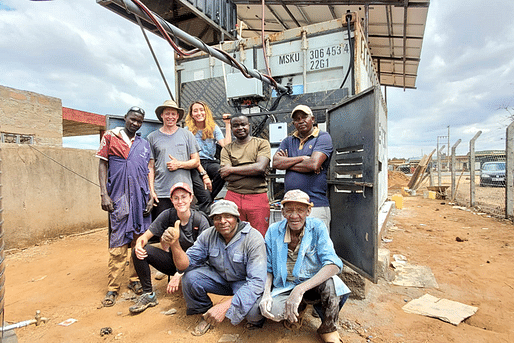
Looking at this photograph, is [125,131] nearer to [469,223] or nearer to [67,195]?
[67,195]

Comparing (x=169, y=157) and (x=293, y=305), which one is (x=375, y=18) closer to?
(x=169, y=157)

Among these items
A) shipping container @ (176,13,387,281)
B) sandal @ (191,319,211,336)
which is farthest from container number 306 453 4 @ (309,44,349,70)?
sandal @ (191,319,211,336)

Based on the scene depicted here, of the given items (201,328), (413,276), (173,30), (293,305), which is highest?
(173,30)

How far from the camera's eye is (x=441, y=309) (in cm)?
303

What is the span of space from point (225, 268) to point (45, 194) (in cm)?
503

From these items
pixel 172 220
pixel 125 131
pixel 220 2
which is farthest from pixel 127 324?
pixel 220 2

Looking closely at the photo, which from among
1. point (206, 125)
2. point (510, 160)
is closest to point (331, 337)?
point (206, 125)

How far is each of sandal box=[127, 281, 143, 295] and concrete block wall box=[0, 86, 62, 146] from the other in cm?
727

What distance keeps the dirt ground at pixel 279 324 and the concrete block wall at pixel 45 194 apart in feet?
1.24

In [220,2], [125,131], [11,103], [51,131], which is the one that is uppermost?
[220,2]

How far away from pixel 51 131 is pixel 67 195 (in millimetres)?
4391

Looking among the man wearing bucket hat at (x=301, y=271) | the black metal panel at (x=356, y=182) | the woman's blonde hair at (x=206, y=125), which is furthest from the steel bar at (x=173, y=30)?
the man wearing bucket hat at (x=301, y=271)

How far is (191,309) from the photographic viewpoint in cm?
282

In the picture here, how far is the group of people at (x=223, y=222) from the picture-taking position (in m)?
2.48
